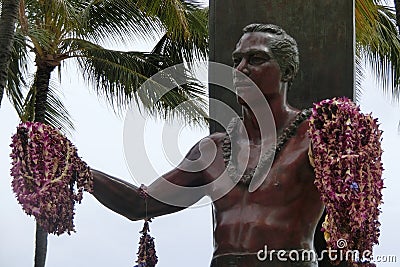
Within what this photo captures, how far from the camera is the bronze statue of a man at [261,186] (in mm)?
4527

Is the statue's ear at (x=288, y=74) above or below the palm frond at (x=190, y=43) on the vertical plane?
below

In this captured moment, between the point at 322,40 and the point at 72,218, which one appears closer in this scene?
the point at 72,218

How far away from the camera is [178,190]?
484 centimetres

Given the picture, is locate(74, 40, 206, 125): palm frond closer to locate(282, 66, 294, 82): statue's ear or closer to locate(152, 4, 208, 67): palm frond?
locate(152, 4, 208, 67): palm frond

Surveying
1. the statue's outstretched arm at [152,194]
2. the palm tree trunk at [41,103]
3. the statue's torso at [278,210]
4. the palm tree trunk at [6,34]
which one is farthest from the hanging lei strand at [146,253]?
the palm tree trunk at [41,103]

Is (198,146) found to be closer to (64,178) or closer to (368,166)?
(64,178)

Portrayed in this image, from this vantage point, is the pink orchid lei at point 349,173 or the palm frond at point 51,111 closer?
the pink orchid lei at point 349,173

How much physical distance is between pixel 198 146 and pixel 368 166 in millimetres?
1028

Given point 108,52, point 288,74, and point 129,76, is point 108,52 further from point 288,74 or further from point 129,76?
point 288,74

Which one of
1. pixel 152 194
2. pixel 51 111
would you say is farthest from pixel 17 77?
pixel 152 194

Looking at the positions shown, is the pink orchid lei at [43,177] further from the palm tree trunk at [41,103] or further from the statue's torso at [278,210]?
the palm tree trunk at [41,103]

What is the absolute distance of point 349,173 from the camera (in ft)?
13.4

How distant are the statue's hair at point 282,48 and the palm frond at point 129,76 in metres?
11.4

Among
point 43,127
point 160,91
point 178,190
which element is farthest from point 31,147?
point 160,91
